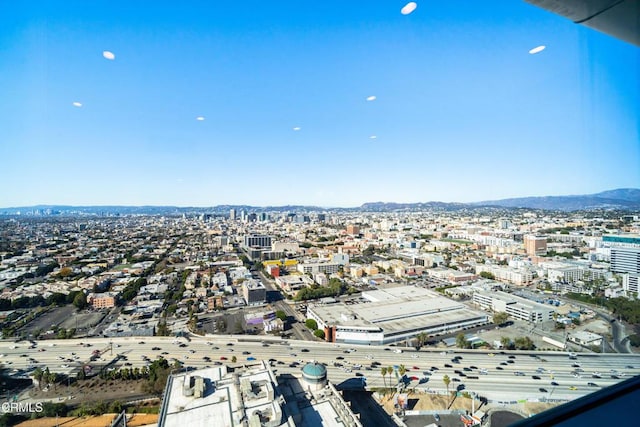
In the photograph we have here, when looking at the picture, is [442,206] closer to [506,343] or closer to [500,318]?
[500,318]

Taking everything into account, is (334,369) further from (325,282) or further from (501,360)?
(325,282)

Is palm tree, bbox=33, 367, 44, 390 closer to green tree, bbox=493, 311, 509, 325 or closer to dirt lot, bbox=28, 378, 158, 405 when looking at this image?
dirt lot, bbox=28, 378, 158, 405

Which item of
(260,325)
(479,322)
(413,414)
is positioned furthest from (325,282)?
(413,414)

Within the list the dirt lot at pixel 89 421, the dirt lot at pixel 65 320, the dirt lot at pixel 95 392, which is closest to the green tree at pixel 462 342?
the dirt lot at pixel 89 421

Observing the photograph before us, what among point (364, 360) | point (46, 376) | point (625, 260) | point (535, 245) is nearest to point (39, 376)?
point (46, 376)

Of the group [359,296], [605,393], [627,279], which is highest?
[605,393]

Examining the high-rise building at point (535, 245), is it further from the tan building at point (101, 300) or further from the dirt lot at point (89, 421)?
the tan building at point (101, 300)
